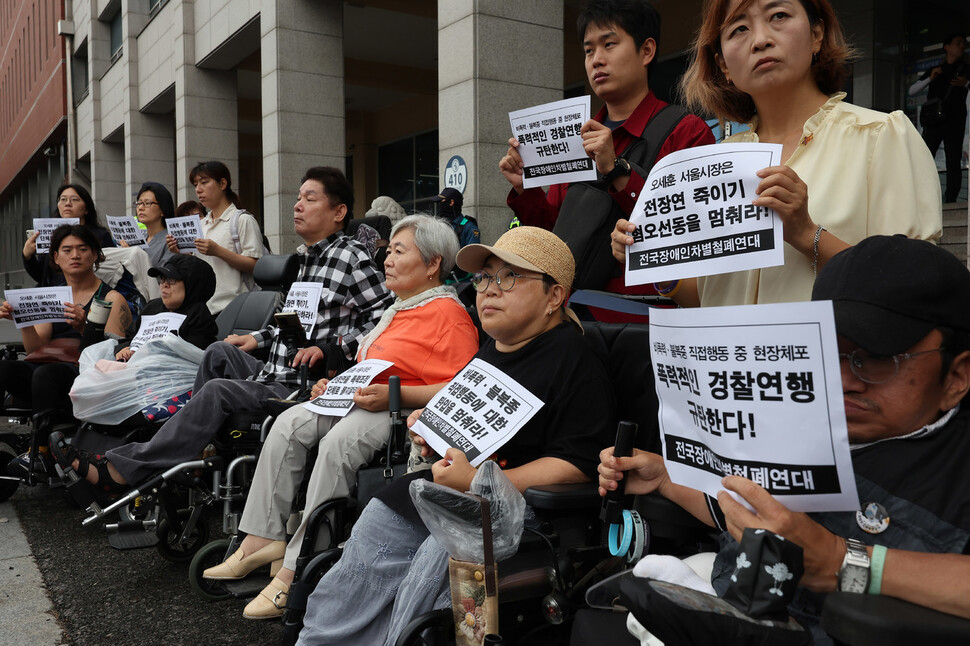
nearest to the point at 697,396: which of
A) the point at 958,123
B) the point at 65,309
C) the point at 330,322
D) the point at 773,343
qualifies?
the point at 773,343

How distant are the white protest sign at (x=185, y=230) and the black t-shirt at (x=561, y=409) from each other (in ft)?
13.0

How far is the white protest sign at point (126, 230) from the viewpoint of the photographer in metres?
7.33

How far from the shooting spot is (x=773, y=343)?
4.65 ft

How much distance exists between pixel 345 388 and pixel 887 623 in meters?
2.63

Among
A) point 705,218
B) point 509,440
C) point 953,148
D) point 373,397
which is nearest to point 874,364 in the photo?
point 705,218

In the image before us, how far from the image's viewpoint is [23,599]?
12.8 ft

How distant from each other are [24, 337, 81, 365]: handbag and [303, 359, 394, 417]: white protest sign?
3.13m

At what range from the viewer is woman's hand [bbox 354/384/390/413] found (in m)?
3.35

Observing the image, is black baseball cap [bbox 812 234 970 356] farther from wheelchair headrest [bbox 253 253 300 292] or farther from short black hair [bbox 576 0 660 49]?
wheelchair headrest [bbox 253 253 300 292]

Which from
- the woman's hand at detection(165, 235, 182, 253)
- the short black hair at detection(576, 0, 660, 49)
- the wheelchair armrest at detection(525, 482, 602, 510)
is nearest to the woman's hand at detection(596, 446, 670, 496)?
the wheelchair armrest at detection(525, 482, 602, 510)

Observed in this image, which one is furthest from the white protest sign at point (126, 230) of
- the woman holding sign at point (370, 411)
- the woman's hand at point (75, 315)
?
the woman holding sign at point (370, 411)

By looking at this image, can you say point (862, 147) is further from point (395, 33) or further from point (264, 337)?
point (395, 33)

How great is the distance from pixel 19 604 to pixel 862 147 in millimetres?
4114

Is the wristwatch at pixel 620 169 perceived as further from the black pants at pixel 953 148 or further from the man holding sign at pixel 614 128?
the black pants at pixel 953 148
